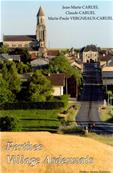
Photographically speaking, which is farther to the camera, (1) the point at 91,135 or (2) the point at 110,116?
(2) the point at 110,116

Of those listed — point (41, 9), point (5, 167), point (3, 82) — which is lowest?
point (5, 167)

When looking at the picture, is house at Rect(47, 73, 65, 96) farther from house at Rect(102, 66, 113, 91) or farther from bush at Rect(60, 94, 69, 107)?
house at Rect(102, 66, 113, 91)

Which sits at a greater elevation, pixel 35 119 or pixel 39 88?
pixel 39 88

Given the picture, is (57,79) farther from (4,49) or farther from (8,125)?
(4,49)

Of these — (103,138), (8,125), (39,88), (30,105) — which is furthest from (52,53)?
(103,138)

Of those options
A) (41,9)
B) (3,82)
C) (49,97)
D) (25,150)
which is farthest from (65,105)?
(25,150)

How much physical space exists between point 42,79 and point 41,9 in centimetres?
337

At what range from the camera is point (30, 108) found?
36.2 ft

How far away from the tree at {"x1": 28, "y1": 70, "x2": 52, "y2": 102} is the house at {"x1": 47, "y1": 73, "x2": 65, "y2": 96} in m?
0.13

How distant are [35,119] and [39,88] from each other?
3.54ft

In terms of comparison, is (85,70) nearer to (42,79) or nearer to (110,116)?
(42,79)

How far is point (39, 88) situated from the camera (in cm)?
1137

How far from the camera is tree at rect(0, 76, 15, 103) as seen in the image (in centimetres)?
1102

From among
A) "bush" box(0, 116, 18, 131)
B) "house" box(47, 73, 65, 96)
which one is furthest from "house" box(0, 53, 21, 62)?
"bush" box(0, 116, 18, 131)
